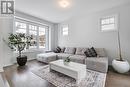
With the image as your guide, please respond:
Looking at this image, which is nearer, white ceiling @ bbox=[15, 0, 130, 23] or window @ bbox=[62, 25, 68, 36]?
white ceiling @ bbox=[15, 0, 130, 23]

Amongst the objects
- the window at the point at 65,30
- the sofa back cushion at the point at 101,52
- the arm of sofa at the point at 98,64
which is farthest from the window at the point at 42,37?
the sofa back cushion at the point at 101,52

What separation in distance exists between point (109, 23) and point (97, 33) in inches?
27.3

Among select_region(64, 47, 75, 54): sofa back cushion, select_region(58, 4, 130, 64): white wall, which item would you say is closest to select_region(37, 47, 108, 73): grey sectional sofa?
select_region(64, 47, 75, 54): sofa back cushion

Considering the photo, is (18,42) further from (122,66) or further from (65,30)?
(122,66)

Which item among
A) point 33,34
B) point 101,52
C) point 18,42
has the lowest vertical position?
point 101,52

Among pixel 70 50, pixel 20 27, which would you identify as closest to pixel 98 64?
pixel 70 50

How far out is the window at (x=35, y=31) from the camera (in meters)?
4.31

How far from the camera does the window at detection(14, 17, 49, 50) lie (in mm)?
4310

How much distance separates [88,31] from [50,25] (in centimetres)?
292

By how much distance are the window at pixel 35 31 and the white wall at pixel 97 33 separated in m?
1.49

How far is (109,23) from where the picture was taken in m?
3.72

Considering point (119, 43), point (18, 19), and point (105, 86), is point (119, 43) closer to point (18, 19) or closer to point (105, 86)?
point (105, 86)

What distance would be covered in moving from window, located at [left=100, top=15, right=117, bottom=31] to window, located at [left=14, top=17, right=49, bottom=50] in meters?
3.81

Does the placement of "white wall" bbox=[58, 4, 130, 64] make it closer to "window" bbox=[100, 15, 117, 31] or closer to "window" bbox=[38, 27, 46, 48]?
"window" bbox=[100, 15, 117, 31]
